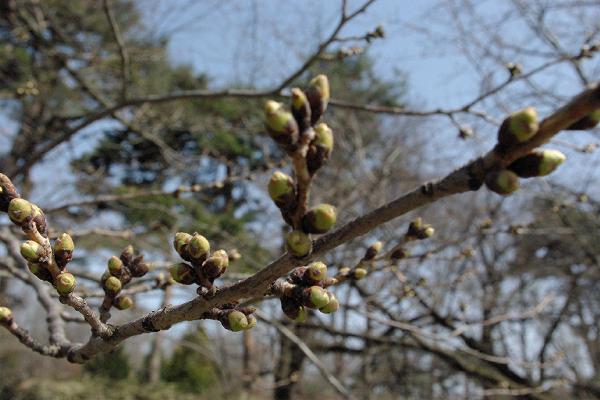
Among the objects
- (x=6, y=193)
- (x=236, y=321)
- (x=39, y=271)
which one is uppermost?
(x=6, y=193)

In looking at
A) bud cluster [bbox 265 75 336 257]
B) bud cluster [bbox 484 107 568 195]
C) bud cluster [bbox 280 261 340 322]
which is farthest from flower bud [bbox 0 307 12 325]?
bud cluster [bbox 484 107 568 195]

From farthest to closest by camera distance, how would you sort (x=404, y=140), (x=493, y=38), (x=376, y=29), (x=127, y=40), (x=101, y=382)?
(x=101, y=382)
(x=404, y=140)
(x=127, y=40)
(x=493, y=38)
(x=376, y=29)

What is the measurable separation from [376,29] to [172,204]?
916 centimetres

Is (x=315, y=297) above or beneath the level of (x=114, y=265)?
beneath

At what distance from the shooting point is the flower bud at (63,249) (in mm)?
958

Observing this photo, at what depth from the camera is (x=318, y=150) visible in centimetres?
69

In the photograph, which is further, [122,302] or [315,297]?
[122,302]

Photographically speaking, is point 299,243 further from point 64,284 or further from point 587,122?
point 64,284

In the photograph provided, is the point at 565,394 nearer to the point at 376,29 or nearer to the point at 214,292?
the point at 376,29

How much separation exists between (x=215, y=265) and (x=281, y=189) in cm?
28

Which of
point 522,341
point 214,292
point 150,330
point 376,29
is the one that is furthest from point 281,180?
point 522,341

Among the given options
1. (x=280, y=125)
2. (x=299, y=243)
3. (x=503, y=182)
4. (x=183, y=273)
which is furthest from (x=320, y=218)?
(x=183, y=273)

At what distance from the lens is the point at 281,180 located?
0.68 m

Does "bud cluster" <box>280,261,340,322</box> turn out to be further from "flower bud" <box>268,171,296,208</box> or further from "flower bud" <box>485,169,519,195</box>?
"flower bud" <box>485,169,519,195</box>
